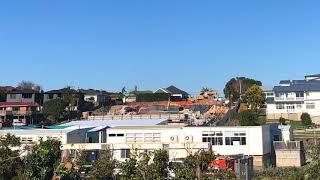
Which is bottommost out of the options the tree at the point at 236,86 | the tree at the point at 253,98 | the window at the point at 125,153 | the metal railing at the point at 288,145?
the window at the point at 125,153

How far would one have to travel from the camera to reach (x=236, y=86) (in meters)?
68.4

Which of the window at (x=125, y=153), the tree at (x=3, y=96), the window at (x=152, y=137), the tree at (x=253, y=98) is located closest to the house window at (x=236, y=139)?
the window at (x=152, y=137)

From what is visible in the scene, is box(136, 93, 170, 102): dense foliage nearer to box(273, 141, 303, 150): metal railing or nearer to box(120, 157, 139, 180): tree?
box(273, 141, 303, 150): metal railing

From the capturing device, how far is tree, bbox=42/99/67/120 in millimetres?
54344

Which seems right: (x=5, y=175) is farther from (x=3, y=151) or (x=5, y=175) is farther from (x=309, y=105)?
(x=309, y=105)

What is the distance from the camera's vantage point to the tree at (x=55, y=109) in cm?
5434

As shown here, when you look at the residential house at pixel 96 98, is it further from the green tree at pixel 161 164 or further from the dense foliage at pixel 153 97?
the green tree at pixel 161 164

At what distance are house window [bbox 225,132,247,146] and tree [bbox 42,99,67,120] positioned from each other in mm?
28797

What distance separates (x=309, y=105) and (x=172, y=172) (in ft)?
122

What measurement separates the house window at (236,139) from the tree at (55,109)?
28797mm

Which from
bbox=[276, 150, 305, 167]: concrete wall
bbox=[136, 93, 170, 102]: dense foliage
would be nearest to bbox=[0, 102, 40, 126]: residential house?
bbox=[136, 93, 170, 102]: dense foliage

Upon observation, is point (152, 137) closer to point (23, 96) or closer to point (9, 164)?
point (9, 164)

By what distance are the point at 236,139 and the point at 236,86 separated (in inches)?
1535

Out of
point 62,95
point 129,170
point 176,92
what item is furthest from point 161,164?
point 176,92
